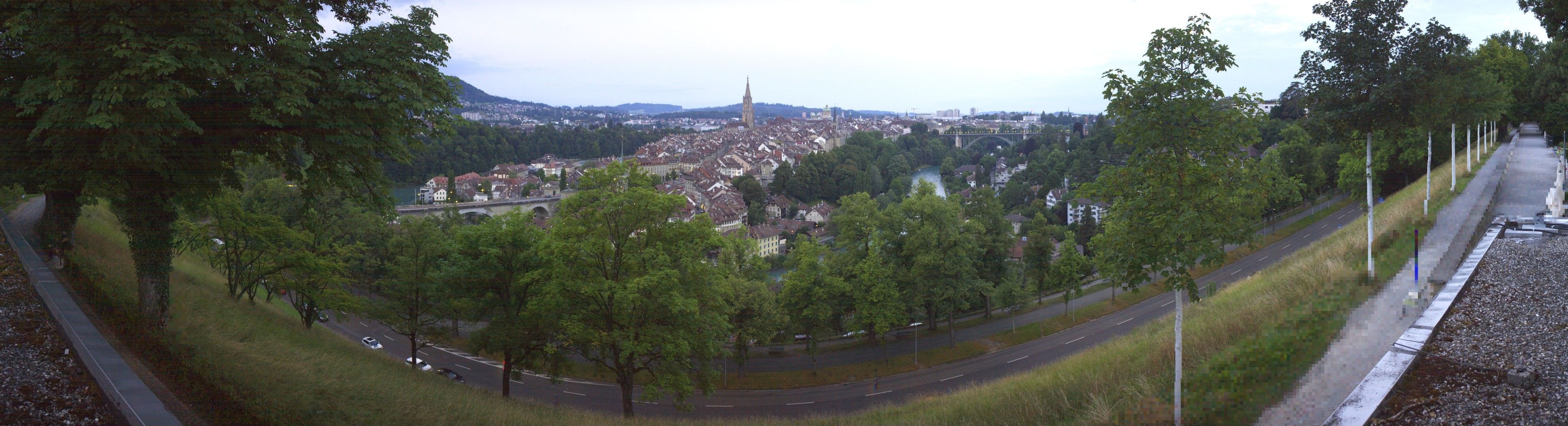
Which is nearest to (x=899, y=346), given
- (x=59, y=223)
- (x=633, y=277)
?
(x=633, y=277)

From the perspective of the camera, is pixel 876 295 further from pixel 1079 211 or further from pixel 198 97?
pixel 1079 211

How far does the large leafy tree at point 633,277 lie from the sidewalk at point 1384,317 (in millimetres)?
6723

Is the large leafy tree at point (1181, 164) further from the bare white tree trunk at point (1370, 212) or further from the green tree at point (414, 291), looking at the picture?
the green tree at point (414, 291)

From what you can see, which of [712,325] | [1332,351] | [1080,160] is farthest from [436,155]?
[1332,351]

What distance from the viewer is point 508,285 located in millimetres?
11492

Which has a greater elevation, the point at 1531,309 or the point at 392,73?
the point at 392,73

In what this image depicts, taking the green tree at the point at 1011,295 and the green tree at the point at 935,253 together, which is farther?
the green tree at the point at 1011,295

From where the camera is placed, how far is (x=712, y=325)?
1064 centimetres

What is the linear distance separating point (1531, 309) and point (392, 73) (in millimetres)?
9443

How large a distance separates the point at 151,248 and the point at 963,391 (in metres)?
7.89

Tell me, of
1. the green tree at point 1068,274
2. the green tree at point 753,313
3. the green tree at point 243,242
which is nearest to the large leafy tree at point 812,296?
the green tree at point 753,313

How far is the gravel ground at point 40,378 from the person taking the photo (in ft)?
15.1

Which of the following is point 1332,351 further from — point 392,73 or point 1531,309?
point 392,73

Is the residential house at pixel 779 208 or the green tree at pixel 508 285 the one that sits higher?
the green tree at pixel 508 285
